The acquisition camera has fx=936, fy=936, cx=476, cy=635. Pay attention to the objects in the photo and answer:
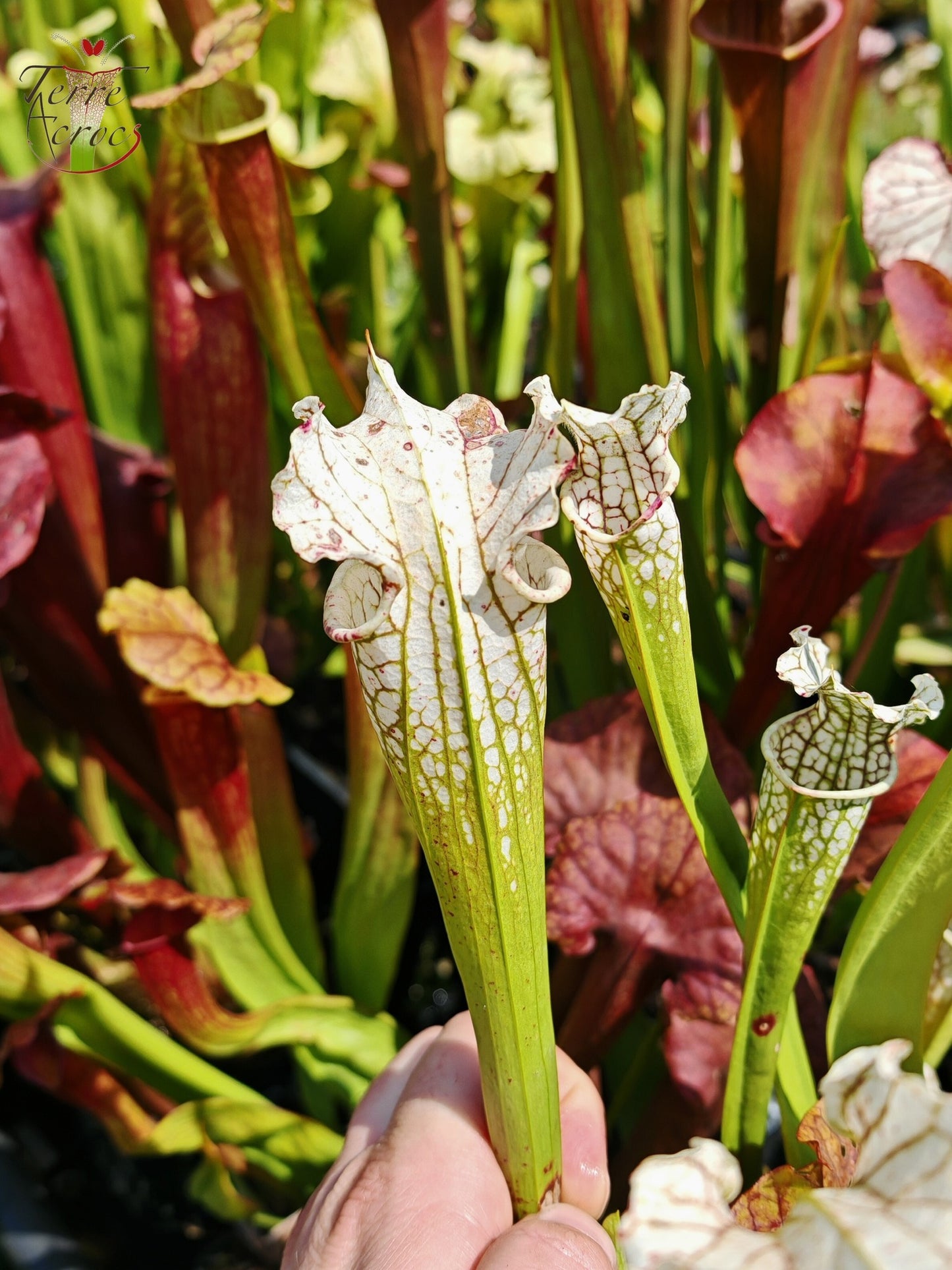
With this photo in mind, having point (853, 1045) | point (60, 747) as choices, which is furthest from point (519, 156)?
point (853, 1045)

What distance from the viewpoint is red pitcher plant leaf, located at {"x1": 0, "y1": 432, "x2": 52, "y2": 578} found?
581mm

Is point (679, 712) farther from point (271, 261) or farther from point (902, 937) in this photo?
point (271, 261)

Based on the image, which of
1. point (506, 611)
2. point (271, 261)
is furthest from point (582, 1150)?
point (271, 261)

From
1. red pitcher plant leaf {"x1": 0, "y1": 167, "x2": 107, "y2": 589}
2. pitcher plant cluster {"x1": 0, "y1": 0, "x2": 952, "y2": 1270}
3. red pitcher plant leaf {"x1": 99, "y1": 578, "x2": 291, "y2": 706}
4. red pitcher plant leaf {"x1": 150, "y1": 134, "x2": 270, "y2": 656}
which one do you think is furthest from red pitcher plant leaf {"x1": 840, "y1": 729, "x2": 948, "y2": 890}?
red pitcher plant leaf {"x1": 0, "y1": 167, "x2": 107, "y2": 589}

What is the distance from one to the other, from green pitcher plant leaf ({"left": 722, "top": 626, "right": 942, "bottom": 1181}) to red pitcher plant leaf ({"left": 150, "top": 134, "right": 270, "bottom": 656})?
47 cm

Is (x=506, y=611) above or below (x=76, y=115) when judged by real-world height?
below

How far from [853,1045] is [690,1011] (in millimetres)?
114

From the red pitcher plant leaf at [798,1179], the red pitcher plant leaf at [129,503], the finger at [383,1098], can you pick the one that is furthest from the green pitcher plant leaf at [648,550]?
the red pitcher plant leaf at [129,503]

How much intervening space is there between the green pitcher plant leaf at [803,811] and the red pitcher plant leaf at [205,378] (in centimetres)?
47

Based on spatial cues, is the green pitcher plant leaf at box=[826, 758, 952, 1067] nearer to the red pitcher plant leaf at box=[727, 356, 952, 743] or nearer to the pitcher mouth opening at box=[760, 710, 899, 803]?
the pitcher mouth opening at box=[760, 710, 899, 803]

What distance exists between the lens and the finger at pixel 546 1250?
382 mm

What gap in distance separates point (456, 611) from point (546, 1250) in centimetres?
27

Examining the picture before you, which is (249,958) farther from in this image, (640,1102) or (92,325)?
(92,325)

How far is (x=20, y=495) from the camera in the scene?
60cm
